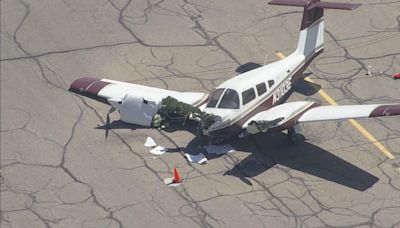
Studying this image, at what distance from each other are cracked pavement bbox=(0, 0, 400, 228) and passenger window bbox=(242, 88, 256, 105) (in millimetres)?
1192

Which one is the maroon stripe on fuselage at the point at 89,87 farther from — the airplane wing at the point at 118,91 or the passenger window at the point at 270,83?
the passenger window at the point at 270,83

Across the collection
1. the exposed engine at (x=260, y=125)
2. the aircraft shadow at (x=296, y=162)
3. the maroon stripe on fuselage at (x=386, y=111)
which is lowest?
the aircraft shadow at (x=296, y=162)

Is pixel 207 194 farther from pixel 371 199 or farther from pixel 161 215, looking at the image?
pixel 371 199

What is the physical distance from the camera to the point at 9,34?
96.2 feet

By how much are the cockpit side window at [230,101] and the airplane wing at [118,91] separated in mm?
1204

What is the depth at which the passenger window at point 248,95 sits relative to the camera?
24.6m

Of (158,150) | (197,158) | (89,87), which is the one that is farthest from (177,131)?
(89,87)

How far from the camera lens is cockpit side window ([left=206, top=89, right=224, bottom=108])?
24644mm

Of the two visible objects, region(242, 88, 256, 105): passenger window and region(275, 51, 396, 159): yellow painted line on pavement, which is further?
region(275, 51, 396, 159): yellow painted line on pavement

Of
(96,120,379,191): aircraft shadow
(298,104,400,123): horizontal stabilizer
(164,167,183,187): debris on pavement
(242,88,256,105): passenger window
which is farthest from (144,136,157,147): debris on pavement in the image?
(298,104,400,123): horizontal stabilizer

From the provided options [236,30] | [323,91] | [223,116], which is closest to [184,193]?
[223,116]

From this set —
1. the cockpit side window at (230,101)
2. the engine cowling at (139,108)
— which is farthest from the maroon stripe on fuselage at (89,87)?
the cockpit side window at (230,101)

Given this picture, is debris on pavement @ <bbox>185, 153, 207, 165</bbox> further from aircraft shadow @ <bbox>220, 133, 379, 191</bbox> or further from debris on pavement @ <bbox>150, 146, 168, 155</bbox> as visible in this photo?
aircraft shadow @ <bbox>220, 133, 379, 191</bbox>

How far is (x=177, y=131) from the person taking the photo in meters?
25.6
